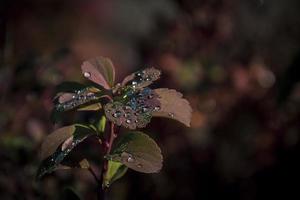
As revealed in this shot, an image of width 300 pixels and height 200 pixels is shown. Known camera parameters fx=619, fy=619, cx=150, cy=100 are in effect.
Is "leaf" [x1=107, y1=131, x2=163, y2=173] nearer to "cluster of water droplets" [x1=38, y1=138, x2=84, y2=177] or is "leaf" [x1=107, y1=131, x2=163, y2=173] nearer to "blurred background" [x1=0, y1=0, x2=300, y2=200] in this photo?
"cluster of water droplets" [x1=38, y1=138, x2=84, y2=177]

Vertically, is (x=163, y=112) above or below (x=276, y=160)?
above

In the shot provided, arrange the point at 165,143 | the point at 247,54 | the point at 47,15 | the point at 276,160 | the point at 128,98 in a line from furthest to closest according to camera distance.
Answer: the point at 47,15 < the point at 247,54 < the point at 165,143 < the point at 276,160 < the point at 128,98

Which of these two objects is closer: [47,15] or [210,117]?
[210,117]

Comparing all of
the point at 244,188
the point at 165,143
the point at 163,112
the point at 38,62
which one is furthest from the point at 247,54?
the point at 163,112

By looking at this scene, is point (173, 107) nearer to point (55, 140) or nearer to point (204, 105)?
point (55, 140)

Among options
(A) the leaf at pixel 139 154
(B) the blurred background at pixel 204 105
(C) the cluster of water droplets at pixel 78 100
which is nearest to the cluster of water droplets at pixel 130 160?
(A) the leaf at pixel 139 154

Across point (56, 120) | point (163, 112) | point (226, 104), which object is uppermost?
point (163, 112)

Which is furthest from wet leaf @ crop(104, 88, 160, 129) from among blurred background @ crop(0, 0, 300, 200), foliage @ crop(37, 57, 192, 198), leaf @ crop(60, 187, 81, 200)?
blurred background @ crop(0, 0, 300, 200)

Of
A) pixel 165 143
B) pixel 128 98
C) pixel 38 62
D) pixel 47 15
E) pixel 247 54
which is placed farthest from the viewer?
pixel 47 15

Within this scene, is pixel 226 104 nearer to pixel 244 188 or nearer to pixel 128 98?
pixel 244 188
